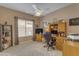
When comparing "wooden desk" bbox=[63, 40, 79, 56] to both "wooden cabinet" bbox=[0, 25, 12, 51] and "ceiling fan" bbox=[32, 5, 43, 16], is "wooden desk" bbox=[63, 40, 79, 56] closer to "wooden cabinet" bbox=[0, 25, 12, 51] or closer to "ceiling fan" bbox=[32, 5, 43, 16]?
"ceiling fan" bbox=[32, 5, 43, 16]

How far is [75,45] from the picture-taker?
273 cm

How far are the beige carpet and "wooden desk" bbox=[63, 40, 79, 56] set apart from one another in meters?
0.18

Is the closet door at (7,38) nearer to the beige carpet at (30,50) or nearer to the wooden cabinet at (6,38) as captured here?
the wooden cabinet at (6,38)

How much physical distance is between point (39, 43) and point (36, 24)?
1.67 feet

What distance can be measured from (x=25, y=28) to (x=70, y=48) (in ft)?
4.13

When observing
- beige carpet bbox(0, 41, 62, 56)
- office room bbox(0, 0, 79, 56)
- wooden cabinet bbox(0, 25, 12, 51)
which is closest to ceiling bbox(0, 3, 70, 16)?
office room bbox(0, 0, 79, 56)

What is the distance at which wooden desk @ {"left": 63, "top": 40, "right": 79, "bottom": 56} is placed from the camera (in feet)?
8.84

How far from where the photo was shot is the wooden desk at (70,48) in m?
2.70

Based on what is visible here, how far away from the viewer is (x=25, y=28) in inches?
126

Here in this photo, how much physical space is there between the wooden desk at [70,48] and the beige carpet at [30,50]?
0.58ft

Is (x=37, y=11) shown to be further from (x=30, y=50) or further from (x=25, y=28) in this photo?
(x=30, y=50)

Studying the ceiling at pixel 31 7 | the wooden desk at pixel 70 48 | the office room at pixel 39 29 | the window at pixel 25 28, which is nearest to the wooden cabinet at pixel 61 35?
the office room at pixel 39 29

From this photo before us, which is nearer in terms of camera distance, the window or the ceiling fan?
the ceiling fan

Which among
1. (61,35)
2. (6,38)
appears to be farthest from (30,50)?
(61,35)
